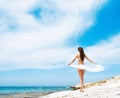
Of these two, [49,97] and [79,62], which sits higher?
[79,62]

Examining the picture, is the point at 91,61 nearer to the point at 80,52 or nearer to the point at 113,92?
the point at 80,52

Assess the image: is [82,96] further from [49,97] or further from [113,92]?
[49,97]

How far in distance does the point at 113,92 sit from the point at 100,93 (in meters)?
0.77

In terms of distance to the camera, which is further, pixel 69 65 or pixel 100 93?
pixel 69 65

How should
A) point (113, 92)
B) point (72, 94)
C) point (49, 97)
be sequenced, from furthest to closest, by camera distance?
point (49, 97)
point (72, 94)
point (113, 92)

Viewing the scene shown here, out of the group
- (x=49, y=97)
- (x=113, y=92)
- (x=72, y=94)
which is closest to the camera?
(x=113, y=92)

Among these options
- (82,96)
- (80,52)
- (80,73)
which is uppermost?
(80,52)

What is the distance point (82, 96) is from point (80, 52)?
268 centimetres

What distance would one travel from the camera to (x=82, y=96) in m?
17.8

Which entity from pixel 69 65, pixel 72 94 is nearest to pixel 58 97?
pixel 72 94

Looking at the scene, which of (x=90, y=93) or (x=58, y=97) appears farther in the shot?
(x=58, y=97)

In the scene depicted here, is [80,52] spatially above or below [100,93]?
above

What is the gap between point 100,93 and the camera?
58.4 ft

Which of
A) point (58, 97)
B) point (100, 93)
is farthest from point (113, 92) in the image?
point (58, 97)
